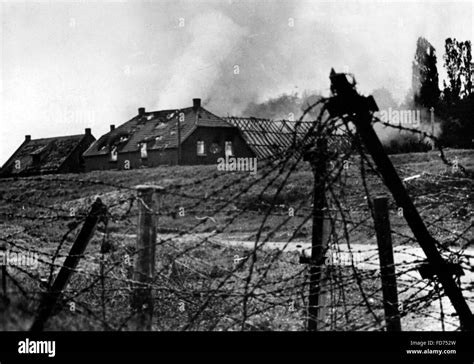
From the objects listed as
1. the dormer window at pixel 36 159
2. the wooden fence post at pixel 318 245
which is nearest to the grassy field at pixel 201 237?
the wooden fence post at pixel 318 245

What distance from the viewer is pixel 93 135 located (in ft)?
85.3

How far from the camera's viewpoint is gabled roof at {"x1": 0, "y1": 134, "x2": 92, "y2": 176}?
17.7 m

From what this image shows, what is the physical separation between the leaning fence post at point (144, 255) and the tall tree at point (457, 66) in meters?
4.89

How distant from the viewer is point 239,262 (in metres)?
9.07

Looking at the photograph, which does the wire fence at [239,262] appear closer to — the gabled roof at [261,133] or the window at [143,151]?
the window at [143,151]

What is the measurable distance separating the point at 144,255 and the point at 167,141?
60.1ft

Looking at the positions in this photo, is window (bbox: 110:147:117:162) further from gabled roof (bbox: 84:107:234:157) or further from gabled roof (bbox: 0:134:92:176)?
gabled roof (bbox: 0:134:92:176)

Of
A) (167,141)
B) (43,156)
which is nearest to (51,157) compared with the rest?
(43,156)

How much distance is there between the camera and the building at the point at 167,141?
21.0 metres

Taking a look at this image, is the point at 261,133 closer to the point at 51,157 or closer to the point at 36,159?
the point at 51,157

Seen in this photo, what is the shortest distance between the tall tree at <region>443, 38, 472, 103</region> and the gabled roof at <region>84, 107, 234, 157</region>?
13.5 metres

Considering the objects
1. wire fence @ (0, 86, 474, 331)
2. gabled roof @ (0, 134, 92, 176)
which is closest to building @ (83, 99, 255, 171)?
gabled roof @ (0, 134, 92, 176)

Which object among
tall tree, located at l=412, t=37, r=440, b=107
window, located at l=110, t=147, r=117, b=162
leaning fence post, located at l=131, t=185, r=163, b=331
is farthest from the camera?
window, located at l=110, t=147, r=117, b=162
